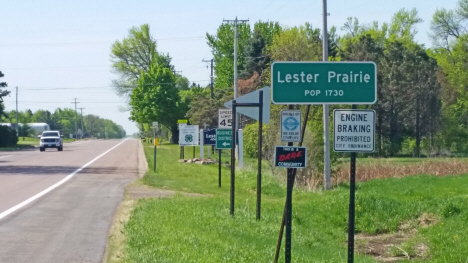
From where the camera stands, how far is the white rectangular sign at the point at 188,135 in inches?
1346

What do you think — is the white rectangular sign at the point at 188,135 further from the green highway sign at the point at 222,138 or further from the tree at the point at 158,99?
the tree at the point at 158,99

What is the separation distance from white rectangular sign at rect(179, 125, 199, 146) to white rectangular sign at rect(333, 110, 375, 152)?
24.9m

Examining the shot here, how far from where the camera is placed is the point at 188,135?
34281 mm

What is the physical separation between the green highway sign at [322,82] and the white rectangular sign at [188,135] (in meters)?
24.4

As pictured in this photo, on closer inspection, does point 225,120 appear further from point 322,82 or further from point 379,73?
point 379,73

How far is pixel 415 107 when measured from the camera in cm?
6656

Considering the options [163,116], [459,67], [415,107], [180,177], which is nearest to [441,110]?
[415,107]

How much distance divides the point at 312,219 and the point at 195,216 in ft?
14.4

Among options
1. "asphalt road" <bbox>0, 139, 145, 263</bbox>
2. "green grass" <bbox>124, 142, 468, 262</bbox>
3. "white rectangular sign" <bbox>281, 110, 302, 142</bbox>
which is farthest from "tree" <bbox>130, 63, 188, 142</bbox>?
"white rectangular sign" <bbox>281, 110, 302, 142</bbox>

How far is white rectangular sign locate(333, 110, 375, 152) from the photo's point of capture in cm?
927

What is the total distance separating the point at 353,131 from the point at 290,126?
1.62m

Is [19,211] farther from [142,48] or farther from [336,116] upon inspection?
[142,48]

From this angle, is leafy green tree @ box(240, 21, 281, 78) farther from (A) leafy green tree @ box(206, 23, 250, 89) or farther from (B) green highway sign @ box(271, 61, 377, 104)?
(B) green highway sign @ box(271, 61, 377, 104)

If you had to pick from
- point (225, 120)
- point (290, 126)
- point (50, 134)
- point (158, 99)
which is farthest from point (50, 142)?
point (290, 126)
